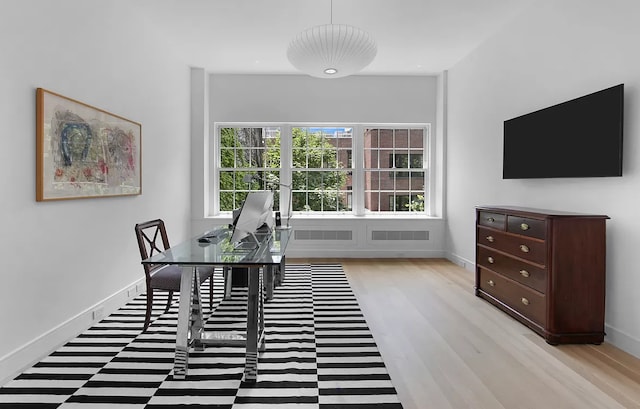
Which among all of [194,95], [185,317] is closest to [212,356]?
[185,317]

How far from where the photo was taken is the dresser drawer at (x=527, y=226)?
3.12 meters

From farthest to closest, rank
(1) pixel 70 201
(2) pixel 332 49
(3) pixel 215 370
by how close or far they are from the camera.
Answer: (2) pixel 332 49 < (1) pixel 70 201 < (3) pixel 215 370

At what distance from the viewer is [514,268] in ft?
11.6

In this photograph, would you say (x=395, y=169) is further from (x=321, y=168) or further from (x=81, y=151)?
(x=81, y=151)

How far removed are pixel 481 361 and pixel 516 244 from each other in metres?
1.24

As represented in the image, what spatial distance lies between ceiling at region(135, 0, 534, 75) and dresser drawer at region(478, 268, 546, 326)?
273 cm

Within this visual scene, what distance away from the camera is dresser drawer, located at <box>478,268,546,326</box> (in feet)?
10.3

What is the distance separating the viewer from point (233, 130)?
667cm

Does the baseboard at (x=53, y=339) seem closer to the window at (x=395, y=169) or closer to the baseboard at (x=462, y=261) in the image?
the window at (x=395, y=169)

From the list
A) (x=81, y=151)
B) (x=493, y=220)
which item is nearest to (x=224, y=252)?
(x=81, y=151)

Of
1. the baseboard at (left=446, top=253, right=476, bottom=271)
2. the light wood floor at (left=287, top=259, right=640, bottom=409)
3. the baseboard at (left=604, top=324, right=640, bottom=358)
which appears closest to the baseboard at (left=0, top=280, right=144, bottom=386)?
the light wood floor at (left=287, top=259, right=640, bottom=409)

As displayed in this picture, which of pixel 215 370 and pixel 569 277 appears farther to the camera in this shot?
pixel 569 277

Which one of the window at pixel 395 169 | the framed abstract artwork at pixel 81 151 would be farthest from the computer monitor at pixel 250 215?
the window at pixel 395 169

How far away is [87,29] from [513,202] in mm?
4407
